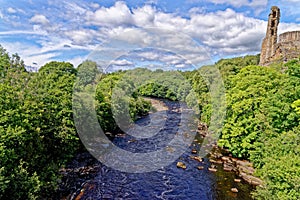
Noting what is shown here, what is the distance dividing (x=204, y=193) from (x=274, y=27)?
48.8 m

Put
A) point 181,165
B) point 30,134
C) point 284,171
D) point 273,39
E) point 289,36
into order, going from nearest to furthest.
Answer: point 284,171 → point 30,134 → point 181,165 → point 289,36 → point 273,39

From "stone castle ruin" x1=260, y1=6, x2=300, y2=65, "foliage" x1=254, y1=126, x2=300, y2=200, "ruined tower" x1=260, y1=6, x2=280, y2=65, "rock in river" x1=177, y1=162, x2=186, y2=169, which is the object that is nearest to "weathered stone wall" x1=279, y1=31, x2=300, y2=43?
"stone castle ruin" x1=260, y1=6, x2=300, y2=65

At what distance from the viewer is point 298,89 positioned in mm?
20500

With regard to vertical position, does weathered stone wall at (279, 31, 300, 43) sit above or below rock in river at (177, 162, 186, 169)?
above

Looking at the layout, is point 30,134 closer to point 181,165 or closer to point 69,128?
point 69,128

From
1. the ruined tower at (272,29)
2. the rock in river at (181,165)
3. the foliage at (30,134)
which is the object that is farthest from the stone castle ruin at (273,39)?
the foliage at (30,134)

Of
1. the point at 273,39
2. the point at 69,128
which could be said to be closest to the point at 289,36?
the point at 273,39

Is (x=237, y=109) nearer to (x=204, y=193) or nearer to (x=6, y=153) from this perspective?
(x=204, y=193)

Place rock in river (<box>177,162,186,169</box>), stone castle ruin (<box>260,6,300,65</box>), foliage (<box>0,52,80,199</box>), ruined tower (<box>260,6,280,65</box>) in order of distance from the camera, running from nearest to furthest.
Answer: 1. foliage (<box>0,52,80,199</box>)
2. rock in river (<box>177,162,186,169</box>)
3. stone castle ruin (<box>260,6,300,65</box>)
4. ruined tower (<box>260,6,280,65</box>)

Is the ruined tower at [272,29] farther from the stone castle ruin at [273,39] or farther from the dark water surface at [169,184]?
the dark water surface at [169,184]

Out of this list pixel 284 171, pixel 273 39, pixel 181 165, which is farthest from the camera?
pixel 273 39

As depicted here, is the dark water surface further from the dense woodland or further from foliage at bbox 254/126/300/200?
foliage at bbox 254/126/300/200

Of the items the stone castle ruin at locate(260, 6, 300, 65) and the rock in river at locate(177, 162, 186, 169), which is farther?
the stone castle ruin at locate(260, 6, 300, 65)

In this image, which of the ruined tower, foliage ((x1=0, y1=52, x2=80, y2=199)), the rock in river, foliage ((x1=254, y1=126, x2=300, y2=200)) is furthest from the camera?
the ruined tower
